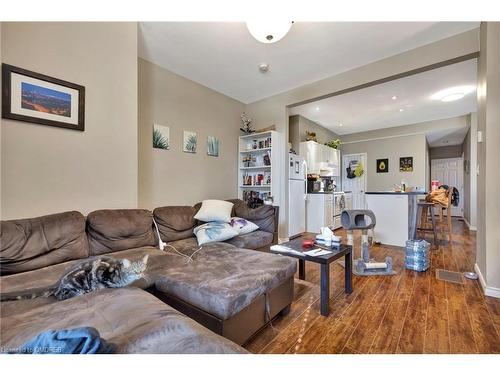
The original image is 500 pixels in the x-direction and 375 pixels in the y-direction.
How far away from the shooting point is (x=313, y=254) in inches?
72.2

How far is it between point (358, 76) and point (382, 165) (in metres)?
4.08

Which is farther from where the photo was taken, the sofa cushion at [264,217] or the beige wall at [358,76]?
the sofa cushion at [264,217]

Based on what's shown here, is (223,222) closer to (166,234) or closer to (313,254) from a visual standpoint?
(166,234)

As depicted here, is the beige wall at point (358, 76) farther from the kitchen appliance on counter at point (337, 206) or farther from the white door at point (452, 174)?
the white door at point (452, 174)

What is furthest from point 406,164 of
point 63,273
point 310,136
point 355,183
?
point 63,273

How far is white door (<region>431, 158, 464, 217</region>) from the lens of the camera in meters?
6.87

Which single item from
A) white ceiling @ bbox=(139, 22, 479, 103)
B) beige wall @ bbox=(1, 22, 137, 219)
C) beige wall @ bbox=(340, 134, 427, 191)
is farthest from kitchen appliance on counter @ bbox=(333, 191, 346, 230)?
beige wall @ bbox=(1, 22, 137, 219)

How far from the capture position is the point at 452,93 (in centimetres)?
385

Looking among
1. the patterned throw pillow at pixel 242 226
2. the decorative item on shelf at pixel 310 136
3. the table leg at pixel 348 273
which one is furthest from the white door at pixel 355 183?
the table leg at pixel 348 273

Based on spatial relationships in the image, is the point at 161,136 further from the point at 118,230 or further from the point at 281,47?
the point at 281,47

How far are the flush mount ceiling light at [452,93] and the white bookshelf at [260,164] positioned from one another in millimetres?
3059

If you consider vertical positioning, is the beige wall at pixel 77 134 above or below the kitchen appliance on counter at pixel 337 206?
above

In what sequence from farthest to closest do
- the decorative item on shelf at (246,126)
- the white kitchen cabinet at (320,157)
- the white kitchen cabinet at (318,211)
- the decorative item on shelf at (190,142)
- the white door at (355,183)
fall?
the white door at (355,183) → the white kitchen cabinet at (320,157) → the white kitchen cabinet at (318,211) → the decorative item on shelf at (246,126) → the decorative item on shelf at (190,142)

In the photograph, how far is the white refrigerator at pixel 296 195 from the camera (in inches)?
161
